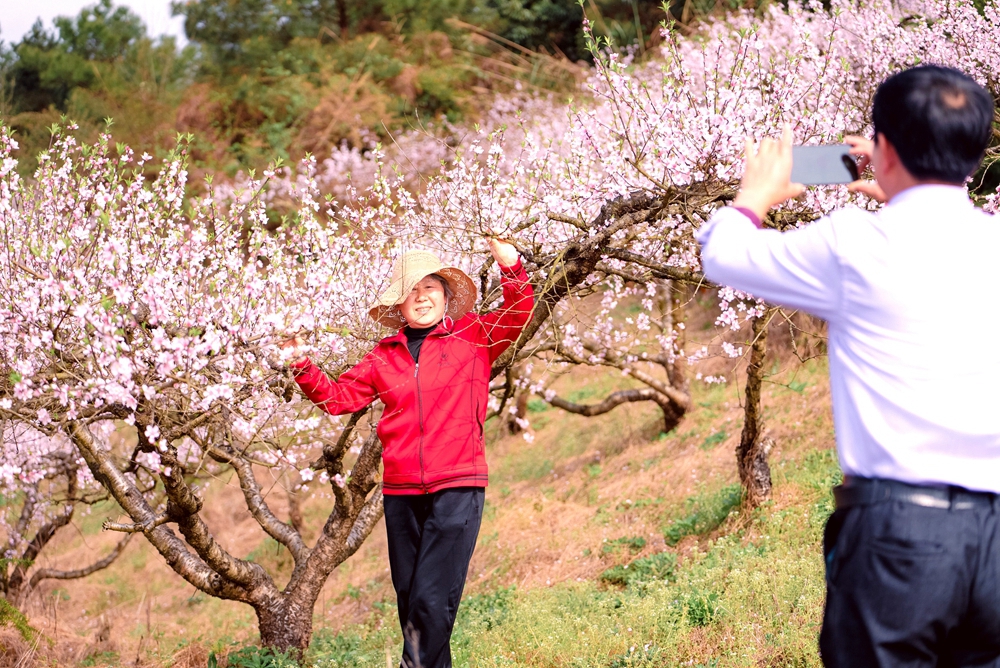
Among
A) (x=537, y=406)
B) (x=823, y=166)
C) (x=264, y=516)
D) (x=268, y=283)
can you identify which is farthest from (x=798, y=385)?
(x=823, y=166)

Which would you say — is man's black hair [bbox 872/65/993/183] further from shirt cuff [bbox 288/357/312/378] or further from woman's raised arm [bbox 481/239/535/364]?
shirt cuff [bbox 288/357/312/378]

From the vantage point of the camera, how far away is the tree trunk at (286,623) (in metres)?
5.52

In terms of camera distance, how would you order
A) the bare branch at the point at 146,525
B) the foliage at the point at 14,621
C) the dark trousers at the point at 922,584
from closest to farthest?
1. the dark trousers at the point at 922,584
2. the bare branch at the point at 146,525
3. the foliage at the point at 14,621

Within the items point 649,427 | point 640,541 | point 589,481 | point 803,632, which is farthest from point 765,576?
point 649,427

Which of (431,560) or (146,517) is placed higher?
(146,517)

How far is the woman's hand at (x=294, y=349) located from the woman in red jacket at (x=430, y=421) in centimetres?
2

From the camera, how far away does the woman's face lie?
3.96m

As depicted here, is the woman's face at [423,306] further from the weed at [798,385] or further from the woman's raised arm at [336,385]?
the weed at [798,385]

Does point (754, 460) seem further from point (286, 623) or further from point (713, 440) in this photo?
point (286, 623)

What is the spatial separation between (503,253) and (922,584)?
240cm

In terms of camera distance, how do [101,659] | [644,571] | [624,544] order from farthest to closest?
[624,544] < [644,571] < [101,659]

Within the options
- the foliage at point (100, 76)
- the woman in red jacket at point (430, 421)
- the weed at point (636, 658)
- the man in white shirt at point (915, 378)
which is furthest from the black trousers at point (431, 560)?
the foliage at point (100, 76)

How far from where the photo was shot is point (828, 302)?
1.88 m

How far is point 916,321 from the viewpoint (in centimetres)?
179
